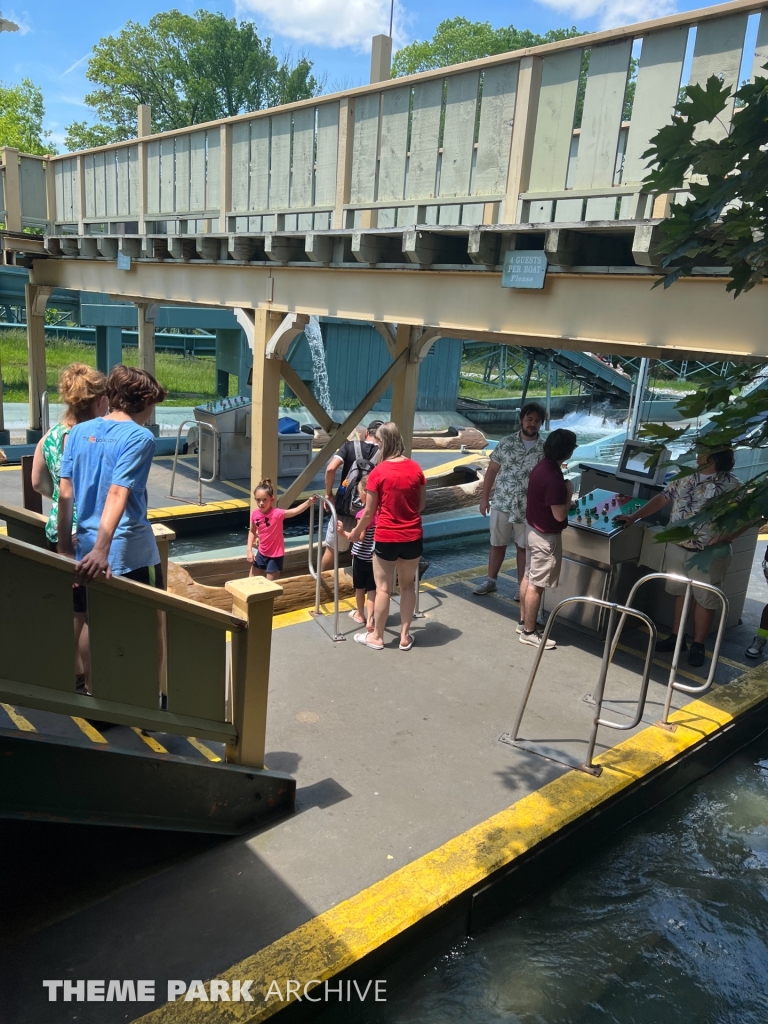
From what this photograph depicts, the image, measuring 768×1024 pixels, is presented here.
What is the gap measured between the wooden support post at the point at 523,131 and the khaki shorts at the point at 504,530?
2557mm

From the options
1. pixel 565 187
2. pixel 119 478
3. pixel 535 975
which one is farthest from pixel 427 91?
pixel 535 975

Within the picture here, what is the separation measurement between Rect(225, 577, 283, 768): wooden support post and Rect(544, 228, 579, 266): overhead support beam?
2779 millimetres

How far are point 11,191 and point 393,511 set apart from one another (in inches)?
387

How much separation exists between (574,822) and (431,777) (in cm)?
79

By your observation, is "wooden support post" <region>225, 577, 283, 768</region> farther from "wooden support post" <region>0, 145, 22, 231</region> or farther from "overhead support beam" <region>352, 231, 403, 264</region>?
"wooden support post" <region>0, 145, 22, 231</region>

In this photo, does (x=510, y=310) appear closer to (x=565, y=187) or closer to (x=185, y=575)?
(x=565, y=187)

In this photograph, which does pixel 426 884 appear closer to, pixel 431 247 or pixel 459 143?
pixel 431 247

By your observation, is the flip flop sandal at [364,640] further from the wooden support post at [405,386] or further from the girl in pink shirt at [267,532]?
the wooden support post at [405,386]

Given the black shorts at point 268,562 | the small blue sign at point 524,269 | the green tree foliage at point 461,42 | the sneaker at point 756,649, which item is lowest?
the sneaker at point 756,649

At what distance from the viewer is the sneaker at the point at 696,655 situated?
19.2 feet

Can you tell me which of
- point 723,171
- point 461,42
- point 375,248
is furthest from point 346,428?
point 461,42

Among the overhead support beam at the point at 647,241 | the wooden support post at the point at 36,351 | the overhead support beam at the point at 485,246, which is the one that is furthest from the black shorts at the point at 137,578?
the wooden support post at the point at 36,351

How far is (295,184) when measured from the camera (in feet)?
21.5

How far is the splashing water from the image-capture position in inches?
792
